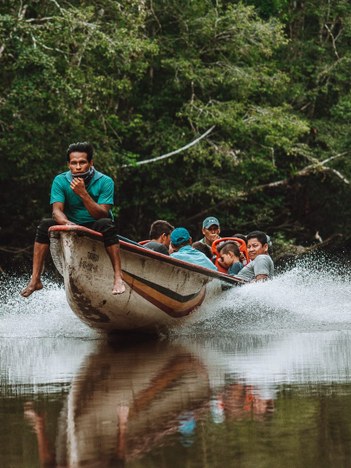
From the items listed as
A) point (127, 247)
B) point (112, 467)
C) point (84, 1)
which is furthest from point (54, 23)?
point (112, 467)

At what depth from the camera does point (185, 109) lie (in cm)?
2855

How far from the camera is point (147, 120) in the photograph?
29.5m

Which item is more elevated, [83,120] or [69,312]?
[83,120]

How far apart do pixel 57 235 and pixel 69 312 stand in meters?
2.34

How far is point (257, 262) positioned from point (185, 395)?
6.56 m

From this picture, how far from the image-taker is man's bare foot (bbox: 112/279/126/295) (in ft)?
32.4

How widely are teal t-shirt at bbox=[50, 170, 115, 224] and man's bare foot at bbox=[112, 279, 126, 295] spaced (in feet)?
1.93

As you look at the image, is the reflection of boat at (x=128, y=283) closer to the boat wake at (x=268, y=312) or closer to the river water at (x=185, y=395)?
the river water at (x=185, y=395)

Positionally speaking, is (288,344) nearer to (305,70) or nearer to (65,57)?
(65,57)

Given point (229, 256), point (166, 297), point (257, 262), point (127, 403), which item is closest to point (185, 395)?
point (127, 403)

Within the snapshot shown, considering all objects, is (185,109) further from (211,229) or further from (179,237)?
(179,237)

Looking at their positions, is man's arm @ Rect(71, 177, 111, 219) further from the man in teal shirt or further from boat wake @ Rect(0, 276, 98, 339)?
boat wake @ Rect(0, 276, 98, 339)

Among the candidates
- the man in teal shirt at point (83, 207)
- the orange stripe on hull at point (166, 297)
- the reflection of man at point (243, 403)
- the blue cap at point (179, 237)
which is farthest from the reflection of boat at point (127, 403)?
the blue cap at point (179, 237)

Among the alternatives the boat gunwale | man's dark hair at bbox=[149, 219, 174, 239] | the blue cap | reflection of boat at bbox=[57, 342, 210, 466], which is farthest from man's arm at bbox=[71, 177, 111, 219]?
man's dark hair at bbox=[149, 219, 174, 239]
